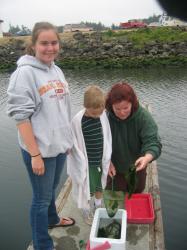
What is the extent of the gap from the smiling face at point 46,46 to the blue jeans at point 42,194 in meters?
0.82

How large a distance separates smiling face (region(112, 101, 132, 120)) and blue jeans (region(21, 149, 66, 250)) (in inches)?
31.8

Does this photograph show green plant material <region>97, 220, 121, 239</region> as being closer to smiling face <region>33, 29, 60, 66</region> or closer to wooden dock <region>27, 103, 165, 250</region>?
wooden dock <region>27, 103, 165, 250</region>

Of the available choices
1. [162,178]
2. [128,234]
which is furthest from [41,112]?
[162,178]

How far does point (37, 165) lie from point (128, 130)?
52.9 inches

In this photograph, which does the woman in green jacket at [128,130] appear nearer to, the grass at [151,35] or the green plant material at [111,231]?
the green plant material at [111,231]

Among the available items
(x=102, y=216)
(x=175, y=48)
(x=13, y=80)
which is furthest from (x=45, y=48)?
(x=175, y=48)

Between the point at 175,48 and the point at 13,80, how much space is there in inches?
1154

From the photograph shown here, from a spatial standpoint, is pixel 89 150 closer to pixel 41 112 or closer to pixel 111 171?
pixel 111 171

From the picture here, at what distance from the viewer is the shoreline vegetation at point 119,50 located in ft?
91.6

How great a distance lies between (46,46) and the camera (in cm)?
266

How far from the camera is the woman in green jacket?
11.1ft

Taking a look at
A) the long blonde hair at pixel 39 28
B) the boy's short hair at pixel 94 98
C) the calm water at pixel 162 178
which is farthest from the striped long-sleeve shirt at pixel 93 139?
the calm water at pixel 162 178

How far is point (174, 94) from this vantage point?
14734 mm

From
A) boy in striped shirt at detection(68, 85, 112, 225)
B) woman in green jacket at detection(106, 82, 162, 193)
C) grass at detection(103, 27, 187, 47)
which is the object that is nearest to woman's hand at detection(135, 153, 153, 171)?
woman in green jacket at detection(106, 82, 162, 193)
